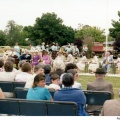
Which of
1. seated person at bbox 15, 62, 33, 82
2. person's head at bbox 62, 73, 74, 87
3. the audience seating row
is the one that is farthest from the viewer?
seated person at bbox 15, 62, 33, 82

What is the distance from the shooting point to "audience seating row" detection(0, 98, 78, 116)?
5312mm

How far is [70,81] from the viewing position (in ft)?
19.6

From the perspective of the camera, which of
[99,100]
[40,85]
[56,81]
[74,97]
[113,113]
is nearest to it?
[113,113]

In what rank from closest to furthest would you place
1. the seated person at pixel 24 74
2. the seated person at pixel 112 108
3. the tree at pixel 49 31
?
1. the seated person at pixel 112 108
2. the seated person at pixel 24 74
3. the tree at pixel 49 31

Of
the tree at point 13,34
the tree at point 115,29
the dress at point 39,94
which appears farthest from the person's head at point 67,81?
the tree at point 13,34

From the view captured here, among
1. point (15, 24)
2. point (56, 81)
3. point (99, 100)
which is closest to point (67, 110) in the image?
point (99, 100)

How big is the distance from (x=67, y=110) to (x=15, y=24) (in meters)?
99.7

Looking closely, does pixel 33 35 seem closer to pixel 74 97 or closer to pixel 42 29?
pixel 42 29

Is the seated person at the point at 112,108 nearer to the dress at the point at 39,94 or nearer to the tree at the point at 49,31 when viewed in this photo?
the dress at the point at 39,94

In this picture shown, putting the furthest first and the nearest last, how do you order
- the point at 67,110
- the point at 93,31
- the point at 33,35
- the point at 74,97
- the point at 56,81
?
the point at 93,31, the point at 33,35, the point at 56,81, the point at 74,97, the point at 67,110

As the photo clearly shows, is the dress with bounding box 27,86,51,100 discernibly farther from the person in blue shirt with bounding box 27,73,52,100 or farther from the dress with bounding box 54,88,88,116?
the dress with bounding box 54,88,88,116

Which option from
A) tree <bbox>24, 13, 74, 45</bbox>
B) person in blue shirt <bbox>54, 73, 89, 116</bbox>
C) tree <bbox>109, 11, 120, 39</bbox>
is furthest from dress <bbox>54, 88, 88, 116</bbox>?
tree <bbox>24, 13, 74, 45</bbox>

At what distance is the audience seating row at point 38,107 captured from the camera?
5.31 meters

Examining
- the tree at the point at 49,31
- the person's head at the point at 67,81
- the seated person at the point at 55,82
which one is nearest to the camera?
the person's head at the point at 67,81
